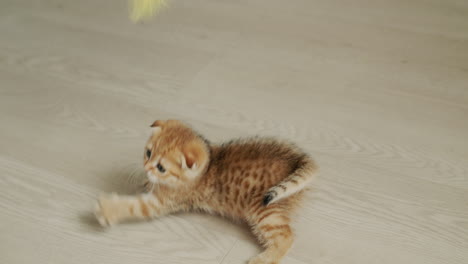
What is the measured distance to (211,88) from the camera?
4.84 feet

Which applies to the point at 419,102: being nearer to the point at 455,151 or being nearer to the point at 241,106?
the point at 455,151

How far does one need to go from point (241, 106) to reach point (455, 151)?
2.00 feet

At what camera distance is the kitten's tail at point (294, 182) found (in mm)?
967

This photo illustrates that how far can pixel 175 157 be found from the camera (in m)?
0.99

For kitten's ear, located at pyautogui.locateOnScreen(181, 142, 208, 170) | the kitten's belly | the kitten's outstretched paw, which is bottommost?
the kitten's outstretched paw

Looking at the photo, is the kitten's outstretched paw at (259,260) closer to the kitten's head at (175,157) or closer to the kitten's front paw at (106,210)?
the kitten's head at (175,157)

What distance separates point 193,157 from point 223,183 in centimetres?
10

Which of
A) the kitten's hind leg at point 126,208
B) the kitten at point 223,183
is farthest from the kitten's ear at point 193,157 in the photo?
the kitten's hind leg at point 126,208

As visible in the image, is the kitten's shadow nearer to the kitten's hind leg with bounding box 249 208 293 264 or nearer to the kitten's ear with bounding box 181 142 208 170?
the kitten's ear with bounding box 181 142 208 170

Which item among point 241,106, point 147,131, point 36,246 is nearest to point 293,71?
point 241,106

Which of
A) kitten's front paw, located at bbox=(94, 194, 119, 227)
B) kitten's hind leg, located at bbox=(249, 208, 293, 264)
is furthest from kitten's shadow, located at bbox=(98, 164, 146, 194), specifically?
kitten's hind leg, located at bbox=(249, 208, 293, 264)

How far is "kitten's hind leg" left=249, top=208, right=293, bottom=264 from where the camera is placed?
975 millimetres

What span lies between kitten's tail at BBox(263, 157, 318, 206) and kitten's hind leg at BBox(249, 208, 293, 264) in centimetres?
4

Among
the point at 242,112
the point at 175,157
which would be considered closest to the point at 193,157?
the point at 175,157
